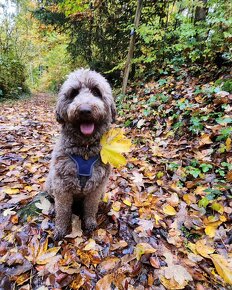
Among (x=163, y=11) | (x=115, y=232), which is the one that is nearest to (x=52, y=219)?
(x=115, y=232)

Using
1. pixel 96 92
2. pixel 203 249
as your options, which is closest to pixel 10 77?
pixel 96 92

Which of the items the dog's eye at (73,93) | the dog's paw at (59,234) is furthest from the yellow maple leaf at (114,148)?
the dog's paw at (59,234)

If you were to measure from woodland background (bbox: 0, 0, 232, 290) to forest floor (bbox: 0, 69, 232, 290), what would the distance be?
12mm

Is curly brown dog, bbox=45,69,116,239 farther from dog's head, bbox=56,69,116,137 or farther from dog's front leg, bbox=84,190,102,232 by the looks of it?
dog's front leg, bbox=84,190,102,232

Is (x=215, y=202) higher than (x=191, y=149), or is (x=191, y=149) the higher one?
(x=191, y=149)

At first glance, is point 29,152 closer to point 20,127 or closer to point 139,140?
point 20,127

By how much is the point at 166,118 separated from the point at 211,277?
3908 millimetres

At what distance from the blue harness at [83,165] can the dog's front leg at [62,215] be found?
343 mm

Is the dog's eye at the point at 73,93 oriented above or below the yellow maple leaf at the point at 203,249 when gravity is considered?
above

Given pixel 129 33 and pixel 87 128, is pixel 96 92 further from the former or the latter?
pixel 129 33

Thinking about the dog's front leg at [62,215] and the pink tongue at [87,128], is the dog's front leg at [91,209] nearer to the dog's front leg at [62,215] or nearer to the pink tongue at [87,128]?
the dog's front leg at [62,215]

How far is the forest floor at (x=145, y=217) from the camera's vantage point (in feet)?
7.80

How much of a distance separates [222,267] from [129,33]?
9.48 m

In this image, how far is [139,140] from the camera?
5.43 metres
